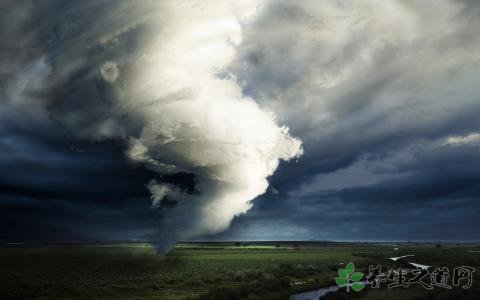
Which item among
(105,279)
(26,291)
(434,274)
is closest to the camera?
(26,291)

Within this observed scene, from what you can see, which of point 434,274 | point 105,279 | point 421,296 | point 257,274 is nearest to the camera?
point 421,296

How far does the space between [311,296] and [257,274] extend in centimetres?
2030

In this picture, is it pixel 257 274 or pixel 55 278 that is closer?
pixel 55 278

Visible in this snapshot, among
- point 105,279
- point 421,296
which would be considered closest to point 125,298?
point 105,279

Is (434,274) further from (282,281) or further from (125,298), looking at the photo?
(125,298)

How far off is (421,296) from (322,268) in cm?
5198

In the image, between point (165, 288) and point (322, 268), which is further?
point (322, 268)

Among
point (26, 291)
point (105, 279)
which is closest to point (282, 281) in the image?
point (105, 279)

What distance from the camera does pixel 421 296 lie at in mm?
44688

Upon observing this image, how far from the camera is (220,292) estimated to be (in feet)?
157

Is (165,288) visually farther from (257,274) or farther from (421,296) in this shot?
(421,296)

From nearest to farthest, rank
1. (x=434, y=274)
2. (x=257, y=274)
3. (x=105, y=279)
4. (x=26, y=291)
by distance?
1. (x=26, y=291)
2. (x=434, y=274)
3. (x=105, y=279)
4. (x=257, y=274)

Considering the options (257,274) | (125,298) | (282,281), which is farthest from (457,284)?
(125,298)

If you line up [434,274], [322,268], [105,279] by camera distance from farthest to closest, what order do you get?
[322,268] → [105,279] → [434,274]
